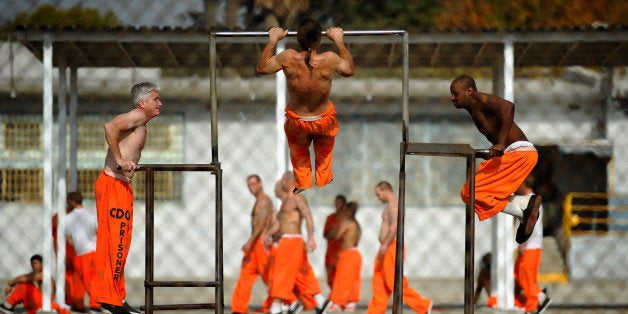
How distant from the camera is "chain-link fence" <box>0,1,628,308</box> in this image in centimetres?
1645

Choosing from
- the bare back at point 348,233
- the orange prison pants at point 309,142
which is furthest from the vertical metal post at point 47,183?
the orange prison pants at point 309,142

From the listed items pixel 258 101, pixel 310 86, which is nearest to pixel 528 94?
pixel 258 101

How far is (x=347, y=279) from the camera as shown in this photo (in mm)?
13094

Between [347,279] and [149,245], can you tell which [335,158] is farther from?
[149,245]

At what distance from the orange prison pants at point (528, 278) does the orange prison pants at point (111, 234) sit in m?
5.59

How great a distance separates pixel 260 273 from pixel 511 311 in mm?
2739

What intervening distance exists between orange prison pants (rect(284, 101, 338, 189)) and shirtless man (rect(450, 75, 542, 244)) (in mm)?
835

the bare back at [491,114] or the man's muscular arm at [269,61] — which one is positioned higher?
the man's muscular arm at [269,61]

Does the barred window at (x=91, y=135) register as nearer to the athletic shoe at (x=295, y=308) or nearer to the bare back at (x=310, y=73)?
the athletic shoe at (x=295, y=308)

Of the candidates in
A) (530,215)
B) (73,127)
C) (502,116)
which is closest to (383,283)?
(73,127)

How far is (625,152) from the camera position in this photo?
17.9m

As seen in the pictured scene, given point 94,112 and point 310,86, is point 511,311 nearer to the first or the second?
point 310,86

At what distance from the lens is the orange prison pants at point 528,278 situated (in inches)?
468

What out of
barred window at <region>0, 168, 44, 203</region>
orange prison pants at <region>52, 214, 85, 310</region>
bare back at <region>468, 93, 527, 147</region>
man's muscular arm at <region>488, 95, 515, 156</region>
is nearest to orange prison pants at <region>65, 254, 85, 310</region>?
orange prison pants at <region>52, 214, 85, 310</region>
